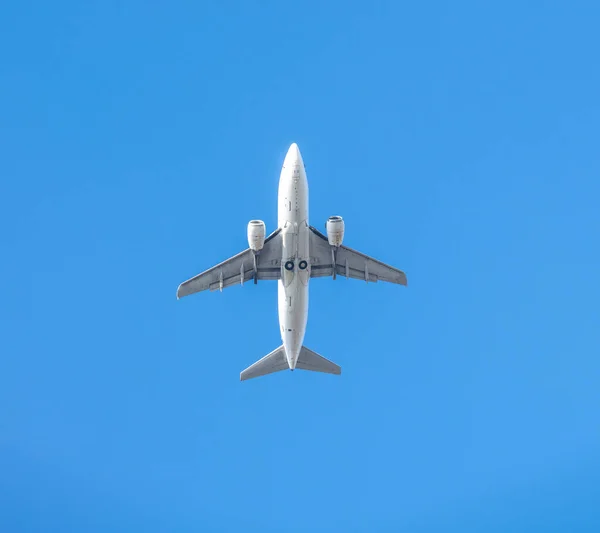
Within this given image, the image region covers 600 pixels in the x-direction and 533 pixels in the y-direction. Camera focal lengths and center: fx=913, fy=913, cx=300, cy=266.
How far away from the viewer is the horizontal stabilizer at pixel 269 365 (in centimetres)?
7400

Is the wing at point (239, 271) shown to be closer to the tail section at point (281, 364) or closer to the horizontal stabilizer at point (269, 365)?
the horizontal stabilizer at point (269, 365)

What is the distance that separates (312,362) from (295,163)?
19470mm

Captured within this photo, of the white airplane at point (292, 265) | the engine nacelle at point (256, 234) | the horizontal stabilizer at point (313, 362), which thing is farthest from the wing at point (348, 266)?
the horizontal stabilizer at point (313, 362)

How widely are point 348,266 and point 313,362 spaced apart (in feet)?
31.0

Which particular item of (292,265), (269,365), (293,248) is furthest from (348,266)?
(269,365)

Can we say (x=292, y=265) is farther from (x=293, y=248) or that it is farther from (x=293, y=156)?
(x=293, y=156)

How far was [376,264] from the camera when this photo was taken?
231 ft

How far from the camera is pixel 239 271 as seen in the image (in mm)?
70000

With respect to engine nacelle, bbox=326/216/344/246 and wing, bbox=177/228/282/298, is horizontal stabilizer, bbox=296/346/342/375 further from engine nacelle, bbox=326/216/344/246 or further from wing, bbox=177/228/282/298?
engine nacelle, bbox=326/216/344/246

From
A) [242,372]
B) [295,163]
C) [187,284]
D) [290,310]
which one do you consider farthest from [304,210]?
[242,372]

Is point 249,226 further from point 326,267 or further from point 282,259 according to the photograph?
point 326,267

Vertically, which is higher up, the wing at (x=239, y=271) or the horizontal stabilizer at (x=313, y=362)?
the wing at (x=239, y=271)

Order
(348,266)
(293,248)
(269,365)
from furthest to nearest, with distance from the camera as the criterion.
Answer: (269,365) → (348,266) → (293,248)

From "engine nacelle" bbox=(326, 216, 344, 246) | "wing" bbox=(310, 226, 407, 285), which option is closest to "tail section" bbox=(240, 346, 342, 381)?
"wing" bbox=(310, 226, 407, 285)
